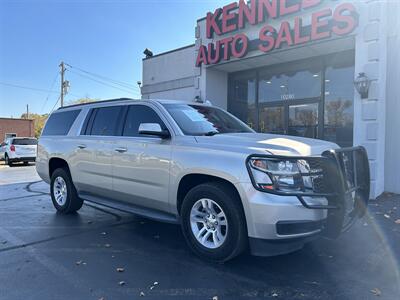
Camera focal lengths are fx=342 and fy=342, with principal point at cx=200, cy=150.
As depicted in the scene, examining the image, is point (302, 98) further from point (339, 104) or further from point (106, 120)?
point (106, 120)

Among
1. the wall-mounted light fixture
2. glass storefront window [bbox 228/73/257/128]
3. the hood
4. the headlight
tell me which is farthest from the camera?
glass storefront window [bbox 228/73/257/128]

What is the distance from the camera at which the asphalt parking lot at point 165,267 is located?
3254 mm

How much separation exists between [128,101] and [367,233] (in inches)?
163

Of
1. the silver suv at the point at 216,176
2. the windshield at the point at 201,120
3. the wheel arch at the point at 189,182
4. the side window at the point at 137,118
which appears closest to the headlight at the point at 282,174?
the silver suv at the point at 216,176

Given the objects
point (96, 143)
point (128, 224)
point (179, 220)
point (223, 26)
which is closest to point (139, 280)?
point (179, 220)

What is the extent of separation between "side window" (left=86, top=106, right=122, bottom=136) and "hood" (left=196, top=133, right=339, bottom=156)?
177 centimetres

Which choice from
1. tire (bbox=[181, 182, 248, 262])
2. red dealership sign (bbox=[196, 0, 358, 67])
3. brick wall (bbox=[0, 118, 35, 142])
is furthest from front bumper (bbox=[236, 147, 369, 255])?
brick wall (bbox=[0, 118, 35, 142])

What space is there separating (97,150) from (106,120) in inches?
20.5

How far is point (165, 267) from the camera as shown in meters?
3.83

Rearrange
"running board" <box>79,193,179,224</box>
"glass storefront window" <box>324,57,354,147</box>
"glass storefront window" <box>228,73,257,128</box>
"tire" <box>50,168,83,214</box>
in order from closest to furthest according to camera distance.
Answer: "running board" <box>79,193,179,224</box> < "tire" <box>50,168,83,214</box> < "glass storefront window" <box>324,57,354,147</box> < "glass storefront window" <box>228,73,257,128</box>

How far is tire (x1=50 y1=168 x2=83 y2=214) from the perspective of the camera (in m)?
6.21

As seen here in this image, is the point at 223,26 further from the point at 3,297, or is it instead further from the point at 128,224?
the point at 3,297

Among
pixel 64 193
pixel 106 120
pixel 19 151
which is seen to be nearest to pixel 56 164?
pixel 64 193

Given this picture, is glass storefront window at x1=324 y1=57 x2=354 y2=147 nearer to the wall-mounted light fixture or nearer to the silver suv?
the wall-mounted light fixture
